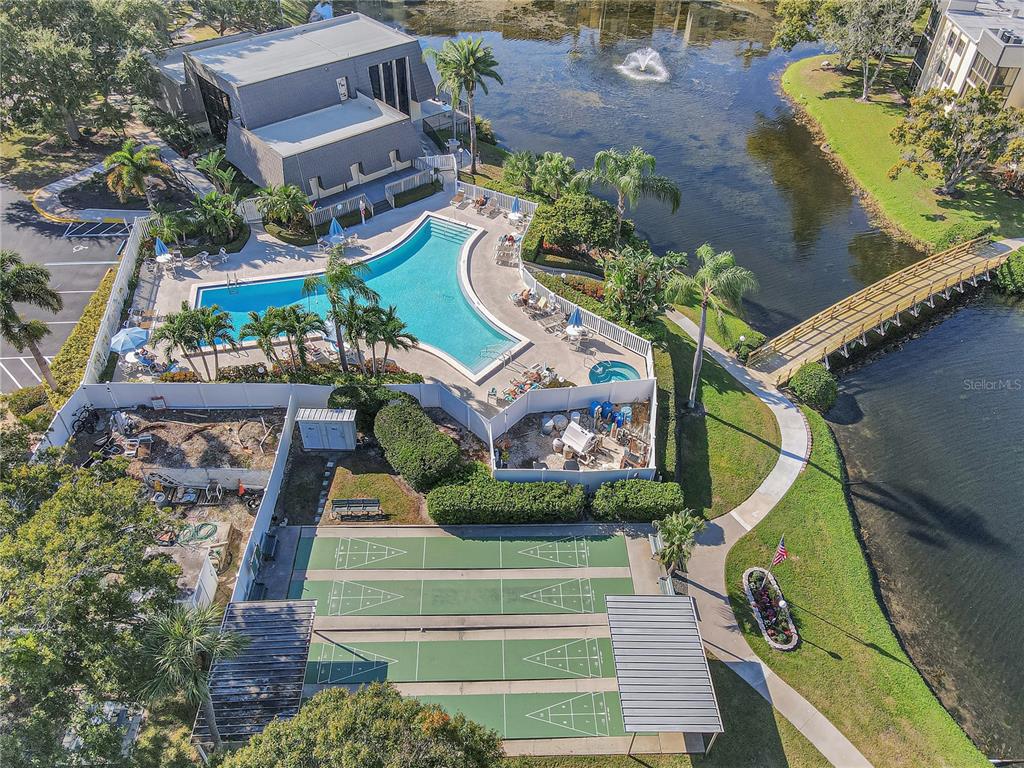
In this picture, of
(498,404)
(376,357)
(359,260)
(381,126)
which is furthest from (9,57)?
(498,404)

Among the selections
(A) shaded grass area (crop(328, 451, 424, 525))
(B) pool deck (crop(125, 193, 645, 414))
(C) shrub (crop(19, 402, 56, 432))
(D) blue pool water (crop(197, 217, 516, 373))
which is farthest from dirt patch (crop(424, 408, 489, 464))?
(C) shrub (crop(19, 402, 56, 432))

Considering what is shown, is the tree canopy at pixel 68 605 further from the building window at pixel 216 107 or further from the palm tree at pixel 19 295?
the building window at pixel 216 107

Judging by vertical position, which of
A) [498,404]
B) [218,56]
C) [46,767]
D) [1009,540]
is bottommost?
[1009,540]

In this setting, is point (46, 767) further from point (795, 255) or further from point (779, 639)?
point (795, 255)

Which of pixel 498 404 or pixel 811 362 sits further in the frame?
pixel 811 362

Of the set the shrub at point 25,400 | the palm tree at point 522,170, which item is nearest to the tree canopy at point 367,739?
the shrub at point 25,400

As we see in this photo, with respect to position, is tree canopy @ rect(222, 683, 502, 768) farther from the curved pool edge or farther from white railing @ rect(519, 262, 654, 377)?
white railing @ rect(519, 262, 654, 377)

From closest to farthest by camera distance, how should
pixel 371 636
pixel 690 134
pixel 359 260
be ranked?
pixel 371 636, pixel 359 260, pixel 690 134
